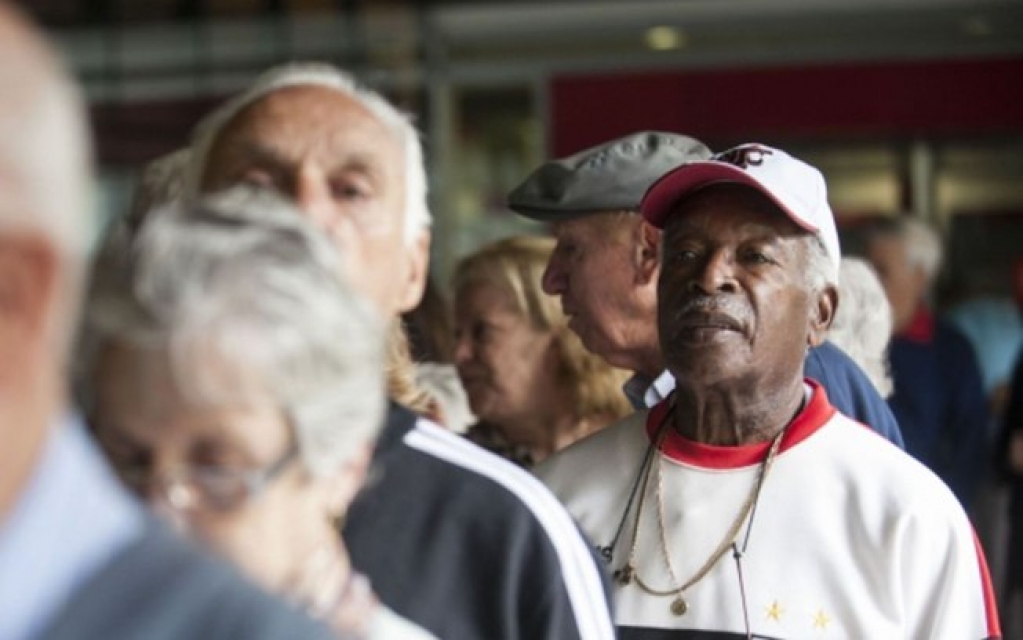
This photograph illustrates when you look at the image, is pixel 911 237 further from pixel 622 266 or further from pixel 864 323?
pixel 622 266

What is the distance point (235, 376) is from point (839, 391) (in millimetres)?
2276

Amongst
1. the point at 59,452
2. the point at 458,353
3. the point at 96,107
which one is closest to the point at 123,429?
the point at 59,452

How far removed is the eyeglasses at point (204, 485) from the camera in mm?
1551

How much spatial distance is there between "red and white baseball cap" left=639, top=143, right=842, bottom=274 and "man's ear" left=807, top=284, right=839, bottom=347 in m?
0.06

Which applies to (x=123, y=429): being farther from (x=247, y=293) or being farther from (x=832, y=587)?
(x=832, y=587)

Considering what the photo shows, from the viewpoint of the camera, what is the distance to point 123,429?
1575 millimetres

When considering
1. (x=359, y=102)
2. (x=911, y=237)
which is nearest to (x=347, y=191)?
(x=359, y=102)

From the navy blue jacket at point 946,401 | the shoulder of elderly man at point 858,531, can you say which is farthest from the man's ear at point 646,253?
the navy blue jacket at point 946,401

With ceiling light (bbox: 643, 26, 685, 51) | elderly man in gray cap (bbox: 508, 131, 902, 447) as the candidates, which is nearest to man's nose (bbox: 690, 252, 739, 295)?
elderly man in gray cap (bbox: 508, 131, 902, 447)

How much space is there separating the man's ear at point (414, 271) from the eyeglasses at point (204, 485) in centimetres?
91

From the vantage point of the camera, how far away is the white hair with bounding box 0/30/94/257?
1116mm

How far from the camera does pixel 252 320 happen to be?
60.3 inches

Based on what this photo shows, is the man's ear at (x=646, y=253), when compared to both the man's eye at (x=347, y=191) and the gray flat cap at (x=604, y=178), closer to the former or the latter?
the gray flat cap at (x=604, y=178)

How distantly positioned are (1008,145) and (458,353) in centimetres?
718
